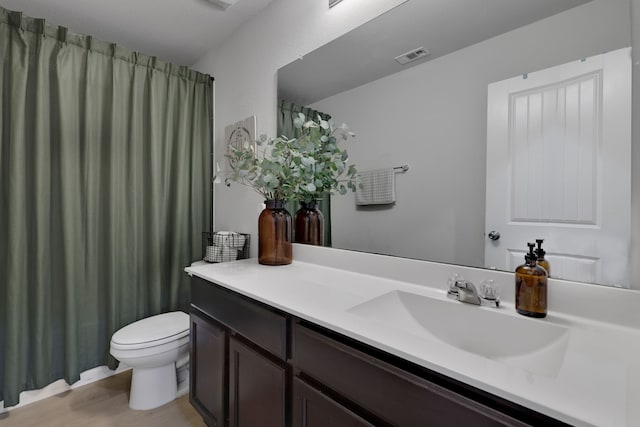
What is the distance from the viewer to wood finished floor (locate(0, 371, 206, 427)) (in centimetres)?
158

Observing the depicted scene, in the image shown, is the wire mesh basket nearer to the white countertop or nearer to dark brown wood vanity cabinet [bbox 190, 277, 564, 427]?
dark brown wood vanity cabinet [bbox 190, 277, 564, 427]

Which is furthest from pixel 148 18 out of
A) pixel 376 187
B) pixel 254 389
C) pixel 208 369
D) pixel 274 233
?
pixel 254 389

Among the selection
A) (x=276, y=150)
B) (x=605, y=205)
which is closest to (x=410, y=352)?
(x=605, y=205)

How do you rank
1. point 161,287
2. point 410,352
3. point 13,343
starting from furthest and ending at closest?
point 161,287, point 13,343, point 410,352

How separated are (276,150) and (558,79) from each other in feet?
3.68

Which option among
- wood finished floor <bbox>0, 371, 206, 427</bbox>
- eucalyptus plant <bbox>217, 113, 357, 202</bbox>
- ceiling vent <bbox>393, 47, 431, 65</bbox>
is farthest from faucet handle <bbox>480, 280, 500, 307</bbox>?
wood finished floor <bbox>0, 371, 206, 427</bbox>

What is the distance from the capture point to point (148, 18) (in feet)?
6.37

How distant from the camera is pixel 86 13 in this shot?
187 cm

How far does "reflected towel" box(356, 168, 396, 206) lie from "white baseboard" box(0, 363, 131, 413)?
2.09 m

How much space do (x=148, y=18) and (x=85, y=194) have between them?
1228 millimetres

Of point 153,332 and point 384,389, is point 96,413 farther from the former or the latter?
point 384,389

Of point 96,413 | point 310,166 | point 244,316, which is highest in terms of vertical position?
point 310,166

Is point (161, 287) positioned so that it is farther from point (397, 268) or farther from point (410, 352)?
point (410, 352)

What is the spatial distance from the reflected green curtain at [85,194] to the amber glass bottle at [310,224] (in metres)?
1.12
